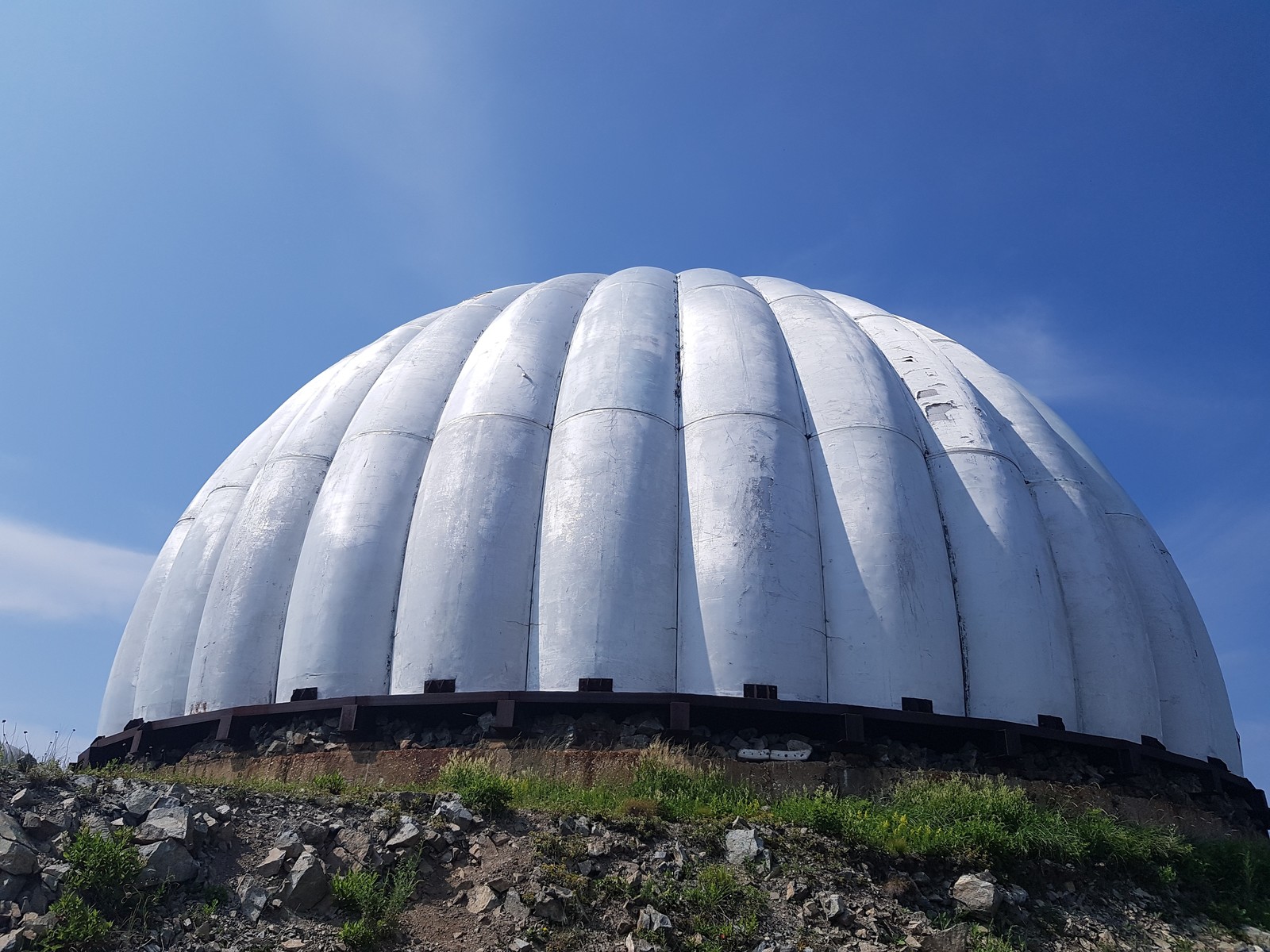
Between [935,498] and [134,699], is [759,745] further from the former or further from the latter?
[134,699]

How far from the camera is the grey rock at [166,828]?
28.3ft

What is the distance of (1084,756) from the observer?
1409 cm

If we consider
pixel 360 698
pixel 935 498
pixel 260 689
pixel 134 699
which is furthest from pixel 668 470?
pixel 134 699

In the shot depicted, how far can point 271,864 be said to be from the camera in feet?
28.9

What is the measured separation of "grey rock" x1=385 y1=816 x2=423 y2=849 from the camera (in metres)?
9.44

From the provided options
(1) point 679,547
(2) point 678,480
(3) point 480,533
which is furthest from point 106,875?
(2) point 678,480

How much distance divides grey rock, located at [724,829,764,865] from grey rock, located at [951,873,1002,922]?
2050 millimetres

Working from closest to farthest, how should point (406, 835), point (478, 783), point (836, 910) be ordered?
point (836, 910) < point (406, 835) < point (478, 783)

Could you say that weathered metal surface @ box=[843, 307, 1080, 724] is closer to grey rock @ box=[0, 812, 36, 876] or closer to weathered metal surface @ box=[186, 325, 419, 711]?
weathered metal surface @ box=[186, 325, 419, 711]

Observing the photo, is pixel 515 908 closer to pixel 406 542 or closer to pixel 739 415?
pixel 406 542

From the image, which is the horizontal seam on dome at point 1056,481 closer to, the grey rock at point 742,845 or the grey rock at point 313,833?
the grey rock at point 742,845

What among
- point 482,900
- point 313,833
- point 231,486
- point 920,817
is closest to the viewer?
point 482,900

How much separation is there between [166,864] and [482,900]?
2.72 metres

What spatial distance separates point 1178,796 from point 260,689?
13.7 m
